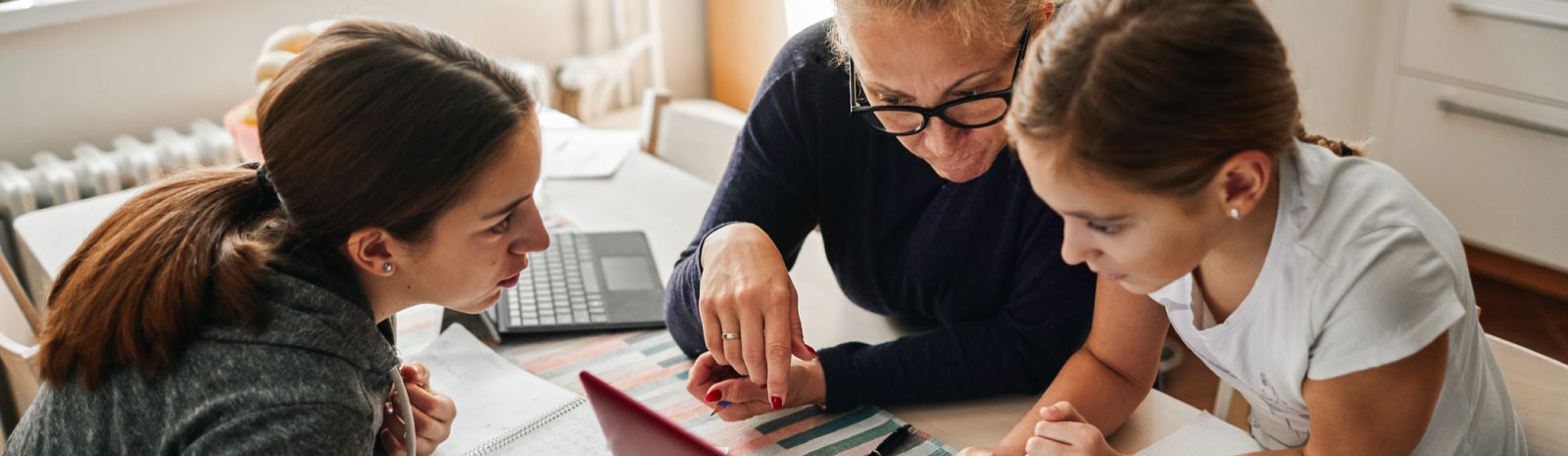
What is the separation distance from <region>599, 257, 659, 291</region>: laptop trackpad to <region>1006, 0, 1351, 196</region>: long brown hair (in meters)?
0.75

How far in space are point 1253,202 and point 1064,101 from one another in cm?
16

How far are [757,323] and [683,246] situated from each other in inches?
21.0

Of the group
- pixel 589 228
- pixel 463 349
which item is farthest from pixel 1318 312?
pixel 589 228

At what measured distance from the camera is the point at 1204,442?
1059 mm

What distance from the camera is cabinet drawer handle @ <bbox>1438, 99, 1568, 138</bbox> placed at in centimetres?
232

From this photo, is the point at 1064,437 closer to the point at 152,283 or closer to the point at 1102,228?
the point at 1102,228

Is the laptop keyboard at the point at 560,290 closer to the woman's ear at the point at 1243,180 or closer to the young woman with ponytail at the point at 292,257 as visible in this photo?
the young woman with ponytail at the point at 292,257

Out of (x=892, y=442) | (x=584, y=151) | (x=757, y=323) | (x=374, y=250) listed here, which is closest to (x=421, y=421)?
(x=374, y=250)

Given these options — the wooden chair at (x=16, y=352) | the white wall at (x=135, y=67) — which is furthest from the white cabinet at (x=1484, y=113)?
the wooden chair at (x=16, y=352)

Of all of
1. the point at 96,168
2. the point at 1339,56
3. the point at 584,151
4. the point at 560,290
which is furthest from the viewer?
the point at 1339,56

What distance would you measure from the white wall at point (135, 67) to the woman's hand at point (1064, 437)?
1.57m

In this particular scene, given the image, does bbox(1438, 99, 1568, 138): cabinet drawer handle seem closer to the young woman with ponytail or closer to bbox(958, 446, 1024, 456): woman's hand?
bbox(958, 446, 1024, 456): woman's hand

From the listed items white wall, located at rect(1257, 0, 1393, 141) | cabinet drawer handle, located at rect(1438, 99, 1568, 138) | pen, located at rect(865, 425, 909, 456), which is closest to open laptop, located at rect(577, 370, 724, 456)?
pen, located at rect(865, 425, 909, 456)

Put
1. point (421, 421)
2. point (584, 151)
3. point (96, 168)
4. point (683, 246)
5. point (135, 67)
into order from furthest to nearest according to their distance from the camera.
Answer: point (135, 67), point (96, 168), point (584, 151), point (683, 246), point (421, 421)
